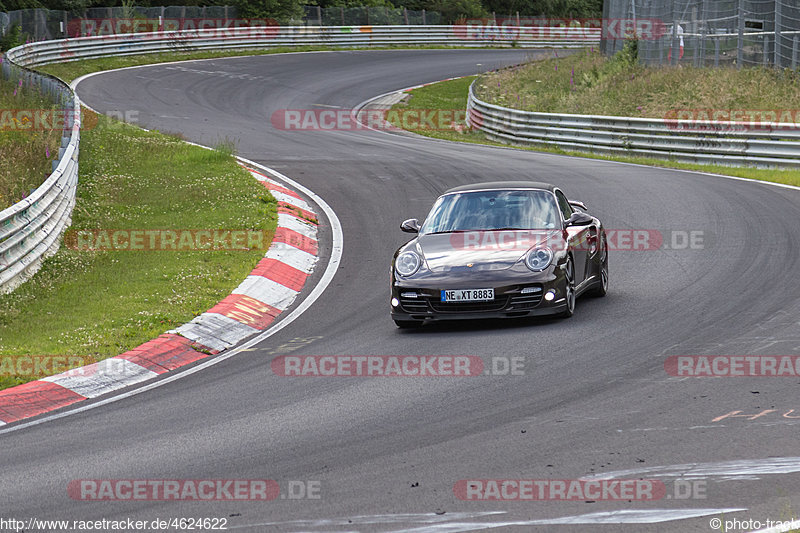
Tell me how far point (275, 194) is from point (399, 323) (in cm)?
817

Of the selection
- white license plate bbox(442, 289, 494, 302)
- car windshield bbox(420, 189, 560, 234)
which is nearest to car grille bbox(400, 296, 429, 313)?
white license plate bbox(442, 289, 494, 302)

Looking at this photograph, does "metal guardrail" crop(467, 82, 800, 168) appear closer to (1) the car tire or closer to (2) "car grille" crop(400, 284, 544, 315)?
(1) the car tire

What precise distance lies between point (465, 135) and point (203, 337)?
73.9ft

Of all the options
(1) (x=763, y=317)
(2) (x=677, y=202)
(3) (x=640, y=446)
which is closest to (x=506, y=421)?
(3) (x=640, y=446)

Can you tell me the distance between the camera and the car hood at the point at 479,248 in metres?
10.4

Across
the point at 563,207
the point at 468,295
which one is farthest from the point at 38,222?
the point at 563,207

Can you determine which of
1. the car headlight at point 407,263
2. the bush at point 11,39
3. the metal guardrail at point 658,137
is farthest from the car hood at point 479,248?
the bush at point 11,39

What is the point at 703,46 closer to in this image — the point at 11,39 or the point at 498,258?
the point at 498,258

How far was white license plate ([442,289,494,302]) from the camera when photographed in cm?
1018

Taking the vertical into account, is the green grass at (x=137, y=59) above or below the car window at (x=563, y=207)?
above

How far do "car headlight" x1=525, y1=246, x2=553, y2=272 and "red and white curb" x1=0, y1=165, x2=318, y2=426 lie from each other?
3054 millimetres

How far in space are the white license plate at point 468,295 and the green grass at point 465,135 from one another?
1107 cm

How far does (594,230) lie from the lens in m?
11.9

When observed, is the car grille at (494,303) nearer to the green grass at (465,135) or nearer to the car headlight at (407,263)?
the car headlight at (407,263)
